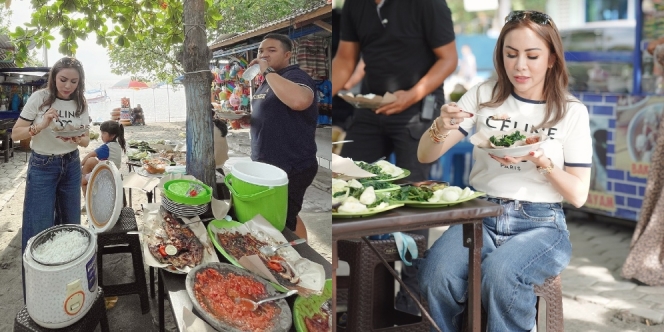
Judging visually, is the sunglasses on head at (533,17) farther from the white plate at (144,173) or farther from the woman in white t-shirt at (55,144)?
the woman in white t-shirt at (55,144)

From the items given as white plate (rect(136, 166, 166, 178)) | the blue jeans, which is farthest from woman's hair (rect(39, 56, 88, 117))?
the blue jeans

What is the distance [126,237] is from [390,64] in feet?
3.94

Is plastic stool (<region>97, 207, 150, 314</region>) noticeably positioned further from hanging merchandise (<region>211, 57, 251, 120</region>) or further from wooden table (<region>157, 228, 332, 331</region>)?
hanging merchandise (<region>211, 57, 251, 120</region>)

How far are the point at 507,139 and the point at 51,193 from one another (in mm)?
1444

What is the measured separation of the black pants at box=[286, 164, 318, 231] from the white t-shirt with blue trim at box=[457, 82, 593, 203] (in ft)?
2.81

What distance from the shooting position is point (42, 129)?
6.11ft

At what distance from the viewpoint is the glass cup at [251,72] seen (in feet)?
5.43

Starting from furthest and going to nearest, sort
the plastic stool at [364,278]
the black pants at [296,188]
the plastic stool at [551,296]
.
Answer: the plastic stool at [364,278] → the plastic stool at [551,296] → the black pants at [296,188]

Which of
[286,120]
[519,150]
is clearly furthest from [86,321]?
[519,150]

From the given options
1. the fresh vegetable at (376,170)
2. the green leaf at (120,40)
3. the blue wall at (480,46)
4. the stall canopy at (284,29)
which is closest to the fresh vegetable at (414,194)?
the fresh vegetable at (376,170)

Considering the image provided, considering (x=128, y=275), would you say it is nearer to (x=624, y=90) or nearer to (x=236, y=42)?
(x=236, y=42)

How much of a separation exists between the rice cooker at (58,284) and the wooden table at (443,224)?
0.79 metres

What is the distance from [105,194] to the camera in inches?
78.2

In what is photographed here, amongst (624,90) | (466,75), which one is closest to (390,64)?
(624,90)
